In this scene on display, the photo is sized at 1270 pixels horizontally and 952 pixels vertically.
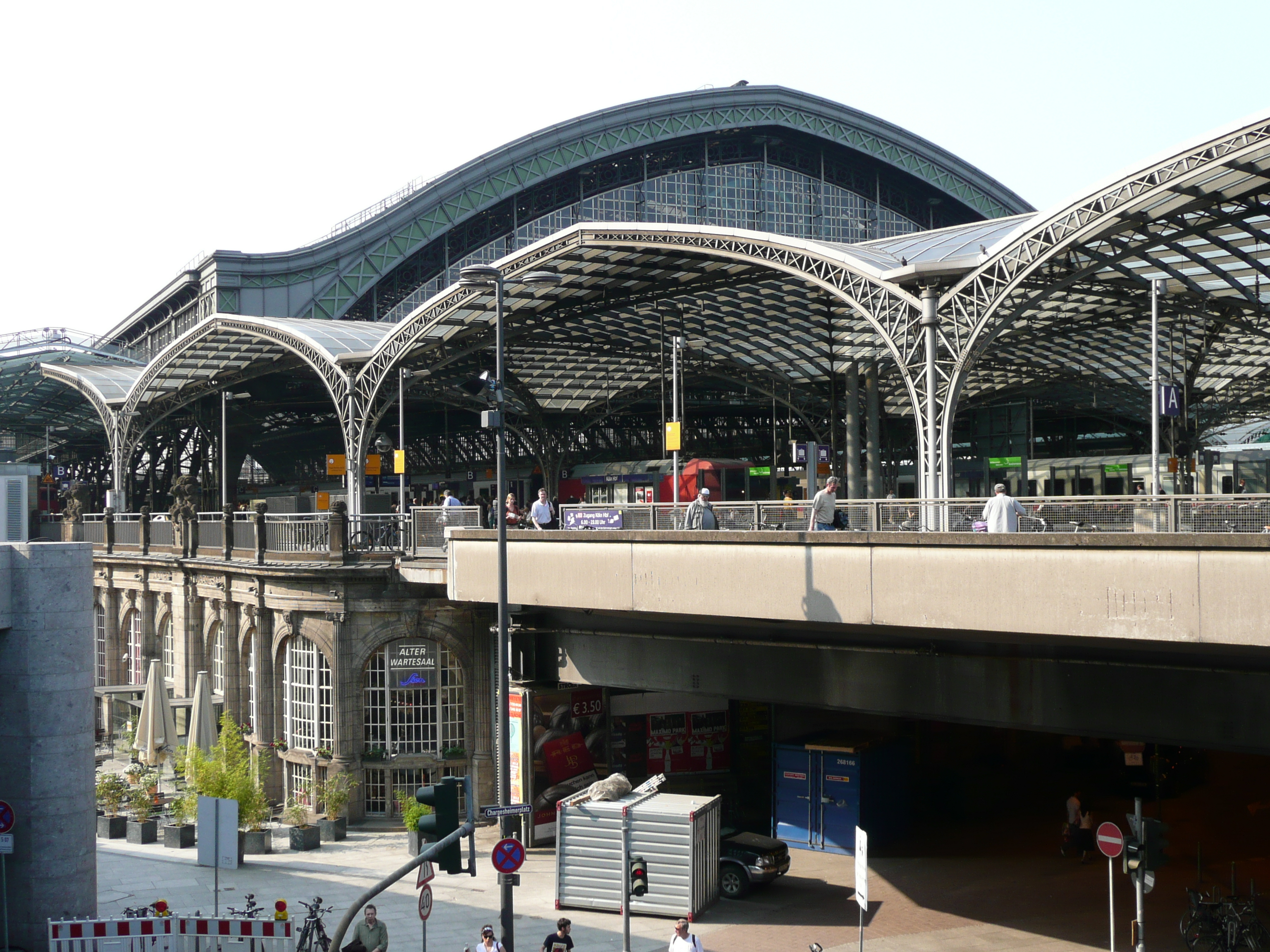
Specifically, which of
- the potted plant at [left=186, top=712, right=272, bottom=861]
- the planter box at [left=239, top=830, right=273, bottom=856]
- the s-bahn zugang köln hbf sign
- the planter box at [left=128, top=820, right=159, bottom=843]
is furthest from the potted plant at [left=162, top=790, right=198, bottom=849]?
the s-bahn zugang köln hbf sign

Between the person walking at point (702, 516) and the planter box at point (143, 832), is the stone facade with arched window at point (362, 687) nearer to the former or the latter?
the planter box at point (143, 832)

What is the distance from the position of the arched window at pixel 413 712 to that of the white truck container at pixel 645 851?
786 cm

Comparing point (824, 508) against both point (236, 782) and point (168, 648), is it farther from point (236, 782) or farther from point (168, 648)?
point (168, 648)

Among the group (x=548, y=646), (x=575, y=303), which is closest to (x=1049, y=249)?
(x=548, y=646)

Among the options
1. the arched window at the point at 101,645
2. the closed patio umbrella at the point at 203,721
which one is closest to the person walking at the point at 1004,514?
the closed patio umbrella at the point at 203,721

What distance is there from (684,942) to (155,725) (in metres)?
20.0

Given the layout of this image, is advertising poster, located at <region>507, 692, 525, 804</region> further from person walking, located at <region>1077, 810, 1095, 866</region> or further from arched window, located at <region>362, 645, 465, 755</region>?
person walking, located at <region>1077, 810, 1095, 866</region>

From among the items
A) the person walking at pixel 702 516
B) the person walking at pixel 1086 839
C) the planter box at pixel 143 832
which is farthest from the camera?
the planter box at pixel 143 832

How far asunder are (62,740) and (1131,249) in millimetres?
26438

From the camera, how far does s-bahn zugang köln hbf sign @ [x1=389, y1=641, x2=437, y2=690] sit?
3244 cm

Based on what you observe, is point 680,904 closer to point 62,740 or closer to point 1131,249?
point 62,740

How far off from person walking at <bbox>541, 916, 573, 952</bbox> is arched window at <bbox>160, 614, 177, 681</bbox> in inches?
1108

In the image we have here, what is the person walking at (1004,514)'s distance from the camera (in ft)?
62.1

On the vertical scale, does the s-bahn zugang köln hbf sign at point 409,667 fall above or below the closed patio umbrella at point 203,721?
above
